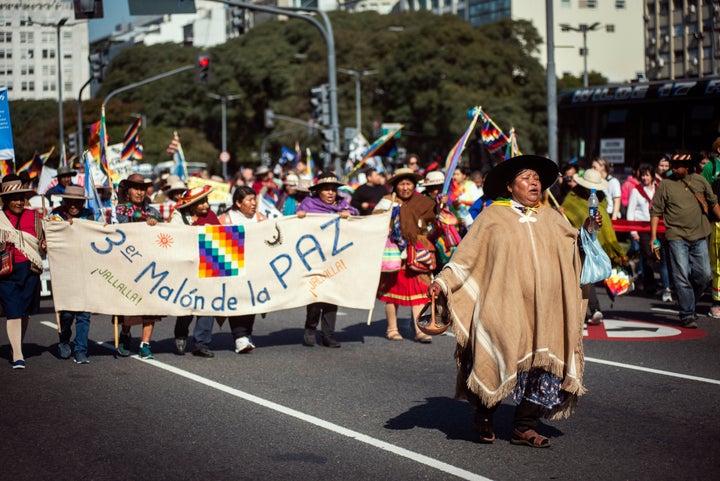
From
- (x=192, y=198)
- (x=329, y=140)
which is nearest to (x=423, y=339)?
(x=192, y=198)

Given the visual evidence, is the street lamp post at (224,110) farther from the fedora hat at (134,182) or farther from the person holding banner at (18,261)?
the person holding banner at (18,261)

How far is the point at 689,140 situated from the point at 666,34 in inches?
2135

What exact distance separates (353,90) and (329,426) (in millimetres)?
58774

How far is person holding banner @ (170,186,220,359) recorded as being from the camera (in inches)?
415

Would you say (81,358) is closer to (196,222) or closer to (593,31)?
(196,222)

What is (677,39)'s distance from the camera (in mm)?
70938

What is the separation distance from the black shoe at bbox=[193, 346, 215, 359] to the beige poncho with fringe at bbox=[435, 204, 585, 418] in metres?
4.41

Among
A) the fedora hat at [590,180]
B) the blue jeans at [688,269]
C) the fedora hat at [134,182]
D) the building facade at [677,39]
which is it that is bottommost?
the blue jeans at [688,269]

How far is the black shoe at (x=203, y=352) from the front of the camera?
408 inches

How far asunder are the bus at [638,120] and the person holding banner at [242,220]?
12.0m

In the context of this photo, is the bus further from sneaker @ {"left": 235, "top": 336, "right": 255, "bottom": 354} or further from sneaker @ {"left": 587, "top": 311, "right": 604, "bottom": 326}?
sneaker @ {"left": 235, "top": 336, "right": 255, "bottom": 354}

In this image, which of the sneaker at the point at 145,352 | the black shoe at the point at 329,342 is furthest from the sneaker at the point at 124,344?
the black shoe at the point at 329,342

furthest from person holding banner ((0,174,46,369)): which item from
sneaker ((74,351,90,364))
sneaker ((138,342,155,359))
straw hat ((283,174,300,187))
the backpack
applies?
straw hat ((283,174,300,187))

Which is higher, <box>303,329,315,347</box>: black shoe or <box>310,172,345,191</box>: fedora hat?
<box>310,172,345,191</box>: fedora hat
